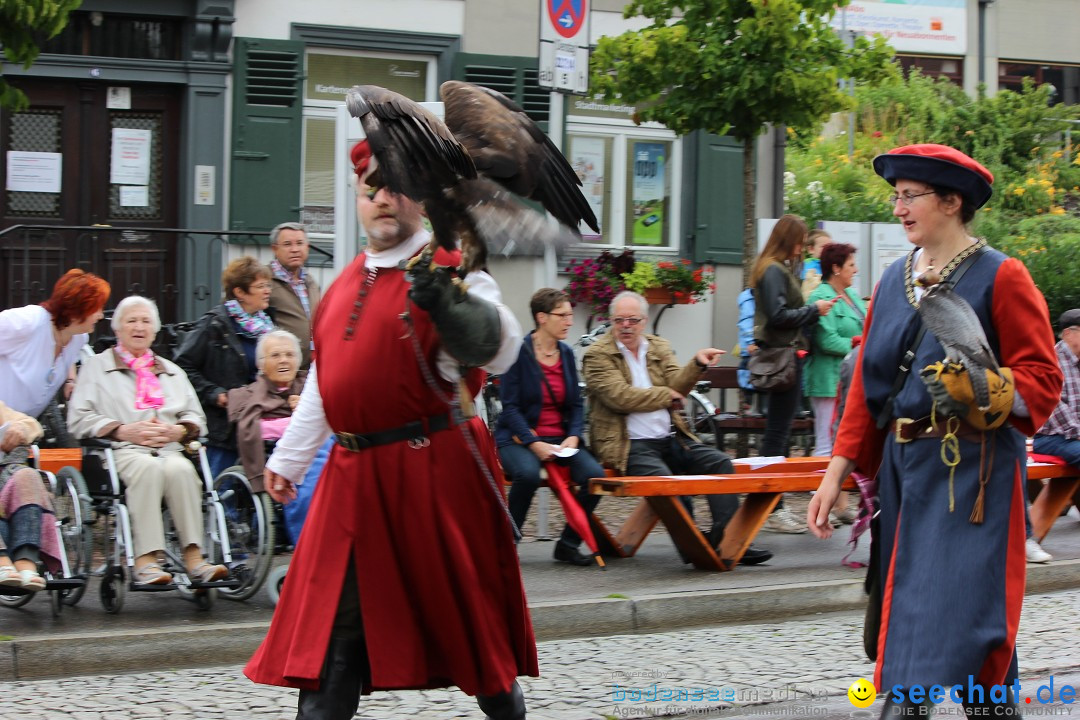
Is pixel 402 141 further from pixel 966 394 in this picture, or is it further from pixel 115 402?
pixel 115 402

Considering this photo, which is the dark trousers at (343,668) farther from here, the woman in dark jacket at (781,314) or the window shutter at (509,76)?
the window shutter at (509,76)

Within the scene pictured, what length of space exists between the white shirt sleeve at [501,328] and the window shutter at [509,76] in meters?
9.52

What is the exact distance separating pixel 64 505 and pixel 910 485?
13.5ft

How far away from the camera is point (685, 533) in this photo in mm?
7848

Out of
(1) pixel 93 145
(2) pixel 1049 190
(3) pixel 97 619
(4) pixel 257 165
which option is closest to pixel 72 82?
(1) pixel 93 145

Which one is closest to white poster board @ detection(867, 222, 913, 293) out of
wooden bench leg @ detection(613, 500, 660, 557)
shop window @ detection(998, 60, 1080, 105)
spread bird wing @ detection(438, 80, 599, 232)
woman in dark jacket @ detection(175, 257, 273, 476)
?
wooden bench leg @ detection(613, 500, 660, 557)

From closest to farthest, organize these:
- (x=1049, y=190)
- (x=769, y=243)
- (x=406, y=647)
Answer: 1. (x=406, y=647)
2. (x=769, y=243)
3. (x=1049, y=190)

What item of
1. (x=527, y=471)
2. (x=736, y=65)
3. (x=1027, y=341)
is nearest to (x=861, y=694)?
(x=1027, y=341)

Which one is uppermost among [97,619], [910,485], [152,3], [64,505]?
[152,3]

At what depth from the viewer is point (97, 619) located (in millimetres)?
6590

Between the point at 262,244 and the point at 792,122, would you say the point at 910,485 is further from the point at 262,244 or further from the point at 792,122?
the point at 262,244

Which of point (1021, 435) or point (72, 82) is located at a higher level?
point (72, 82)

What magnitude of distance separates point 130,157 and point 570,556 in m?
6.40

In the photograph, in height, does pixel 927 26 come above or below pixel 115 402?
above
